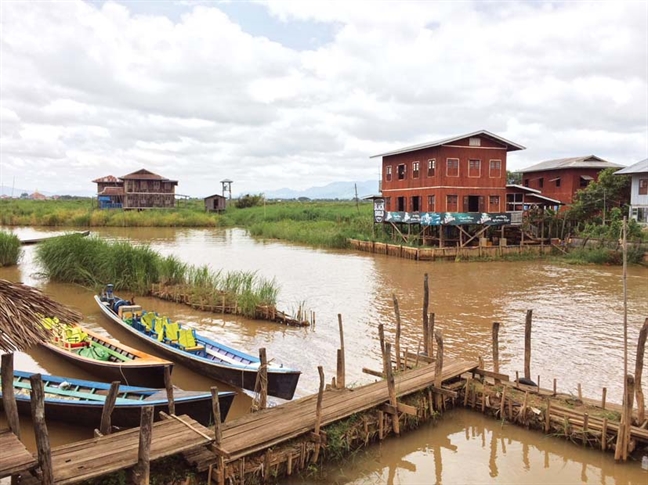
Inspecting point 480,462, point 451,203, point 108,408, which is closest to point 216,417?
point 108,408

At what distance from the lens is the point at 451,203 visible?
3192 cm

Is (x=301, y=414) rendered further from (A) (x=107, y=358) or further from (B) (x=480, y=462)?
(A) (x=107, y=358)

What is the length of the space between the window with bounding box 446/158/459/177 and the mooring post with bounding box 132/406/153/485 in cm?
2772

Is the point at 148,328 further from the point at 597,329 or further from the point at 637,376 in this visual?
the point at 597,329

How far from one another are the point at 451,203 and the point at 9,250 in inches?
932

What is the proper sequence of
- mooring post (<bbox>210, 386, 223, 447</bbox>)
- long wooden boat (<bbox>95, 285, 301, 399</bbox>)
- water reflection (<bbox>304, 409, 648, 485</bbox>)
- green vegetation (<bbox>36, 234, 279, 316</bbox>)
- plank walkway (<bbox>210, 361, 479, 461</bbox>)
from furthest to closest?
green vegetation (<bbox>36, 234, 279, 316</bbox>) → long wooden boat (<bbox>95, 285, 301, 399</bbox>) → water reflection (<bbox>304, 409, 648, 485</bbox>) → plank walkway (<bbox>210, 361, 479, 461</bbox>) → mooring post (<bbox>210, 386, 223, 447</bbox>)

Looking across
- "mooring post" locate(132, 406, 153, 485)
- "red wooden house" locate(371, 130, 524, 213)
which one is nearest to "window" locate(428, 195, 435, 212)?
"red wooden house" locate(371, 130, 524, 213)

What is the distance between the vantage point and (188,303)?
703 inches

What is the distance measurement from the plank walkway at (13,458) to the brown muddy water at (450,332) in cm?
271

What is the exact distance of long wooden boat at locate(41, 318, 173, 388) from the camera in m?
10.0

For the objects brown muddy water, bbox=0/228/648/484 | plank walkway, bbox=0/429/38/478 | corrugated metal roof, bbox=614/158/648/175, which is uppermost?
corrugated metal roof, bbox=614/158/648/175

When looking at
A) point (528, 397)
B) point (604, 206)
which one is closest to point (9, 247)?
point (528, 397)

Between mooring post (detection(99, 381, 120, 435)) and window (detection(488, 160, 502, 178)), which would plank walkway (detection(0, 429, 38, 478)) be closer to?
mooring post (detection(99, 381, 120, 435))

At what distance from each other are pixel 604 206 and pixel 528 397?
27.2 meters
